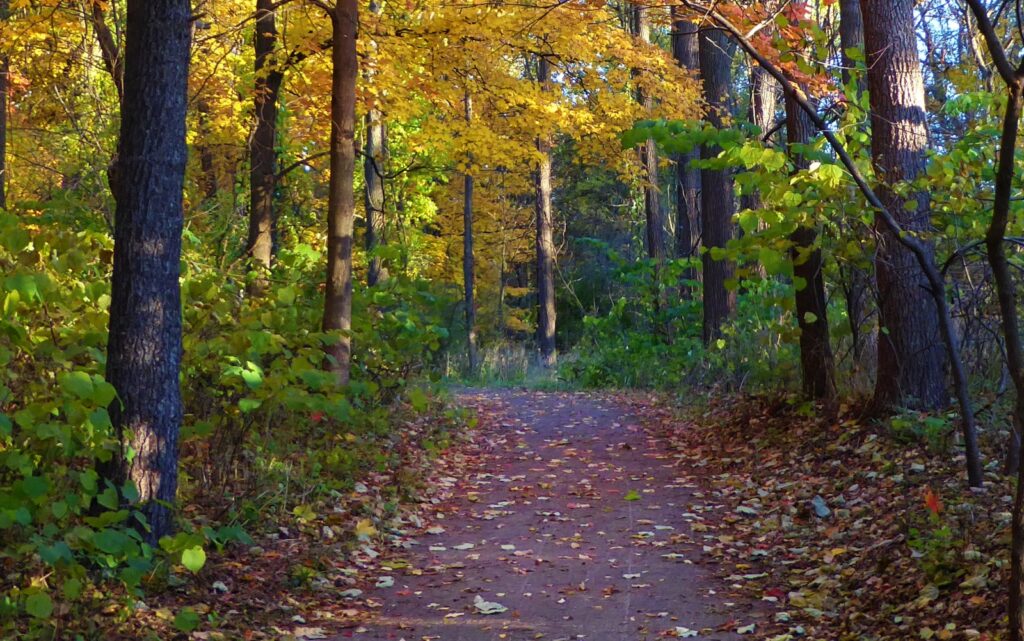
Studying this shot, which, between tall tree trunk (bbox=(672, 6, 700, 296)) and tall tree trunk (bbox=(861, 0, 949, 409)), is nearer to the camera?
tall tree trunk (bbox=(861, 0, 949, 409))

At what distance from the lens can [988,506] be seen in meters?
5.91

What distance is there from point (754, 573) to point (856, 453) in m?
2.23

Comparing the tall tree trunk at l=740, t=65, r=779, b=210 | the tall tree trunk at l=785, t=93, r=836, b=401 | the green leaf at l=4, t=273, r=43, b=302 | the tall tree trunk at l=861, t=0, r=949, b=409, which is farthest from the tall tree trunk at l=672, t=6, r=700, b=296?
the green leaf at l=4, t=273, r=43, b=302

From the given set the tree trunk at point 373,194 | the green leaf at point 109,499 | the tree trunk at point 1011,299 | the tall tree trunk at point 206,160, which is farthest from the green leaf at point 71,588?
the tree trunk at point 373,194

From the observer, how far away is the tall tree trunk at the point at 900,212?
26.7 feet

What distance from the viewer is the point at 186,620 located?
486cm

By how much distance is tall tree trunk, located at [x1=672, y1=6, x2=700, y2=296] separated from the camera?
16328mm

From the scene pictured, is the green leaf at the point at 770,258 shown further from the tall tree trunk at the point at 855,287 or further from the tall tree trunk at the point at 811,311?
the tall tree trunk at the point at 811,311

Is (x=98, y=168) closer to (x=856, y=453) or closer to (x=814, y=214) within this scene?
(x=814, y=214)

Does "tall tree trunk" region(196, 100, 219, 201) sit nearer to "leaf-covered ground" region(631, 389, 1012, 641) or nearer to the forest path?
the forest path

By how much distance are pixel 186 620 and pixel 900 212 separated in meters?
6.41

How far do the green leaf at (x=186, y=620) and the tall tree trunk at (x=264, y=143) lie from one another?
7.18m

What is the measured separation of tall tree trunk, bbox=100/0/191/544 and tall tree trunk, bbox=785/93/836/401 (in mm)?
6143

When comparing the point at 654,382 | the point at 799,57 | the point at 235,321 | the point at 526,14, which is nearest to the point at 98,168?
A: the point at 235,321
